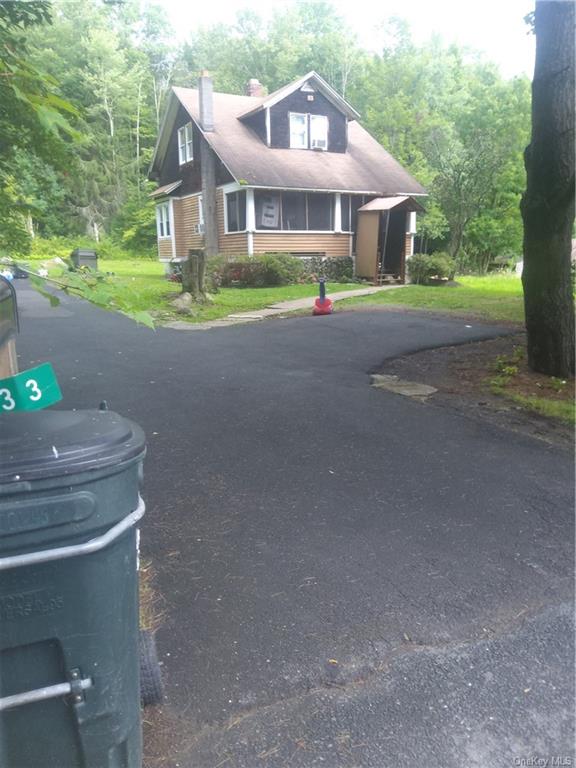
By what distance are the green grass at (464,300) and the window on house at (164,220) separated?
13.6 m

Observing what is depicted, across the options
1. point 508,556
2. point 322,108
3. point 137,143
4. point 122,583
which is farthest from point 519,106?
point 122,583

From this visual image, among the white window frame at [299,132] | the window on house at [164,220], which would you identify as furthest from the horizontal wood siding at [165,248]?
the white window frame at [299,132]

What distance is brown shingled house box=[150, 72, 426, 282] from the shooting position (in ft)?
72.3

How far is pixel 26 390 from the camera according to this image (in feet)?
6.11

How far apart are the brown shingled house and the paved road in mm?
16920

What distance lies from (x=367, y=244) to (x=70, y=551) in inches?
858

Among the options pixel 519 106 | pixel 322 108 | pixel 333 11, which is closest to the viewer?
pixel 322 108

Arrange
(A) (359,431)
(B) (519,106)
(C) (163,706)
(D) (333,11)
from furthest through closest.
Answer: (D) (333,11) < (B) (519,106) < (A) (359,431) < (C) (163,706)

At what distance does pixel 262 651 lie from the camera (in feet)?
8.18

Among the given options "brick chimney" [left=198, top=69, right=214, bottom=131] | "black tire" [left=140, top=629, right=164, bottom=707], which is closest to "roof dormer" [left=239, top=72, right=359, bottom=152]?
"brick chimney" [left=198, top=69, right=214, bottom=131]

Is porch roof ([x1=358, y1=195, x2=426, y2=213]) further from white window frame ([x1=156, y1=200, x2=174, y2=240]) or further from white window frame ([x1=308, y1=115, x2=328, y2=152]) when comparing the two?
white window frame ([x1=156, y1=200, x2=174, y2=240])

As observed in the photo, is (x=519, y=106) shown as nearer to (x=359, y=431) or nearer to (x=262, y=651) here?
(x=359, y=431)

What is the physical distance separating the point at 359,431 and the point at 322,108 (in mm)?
22521

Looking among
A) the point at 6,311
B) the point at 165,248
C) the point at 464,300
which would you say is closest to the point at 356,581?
the point at 6,311
